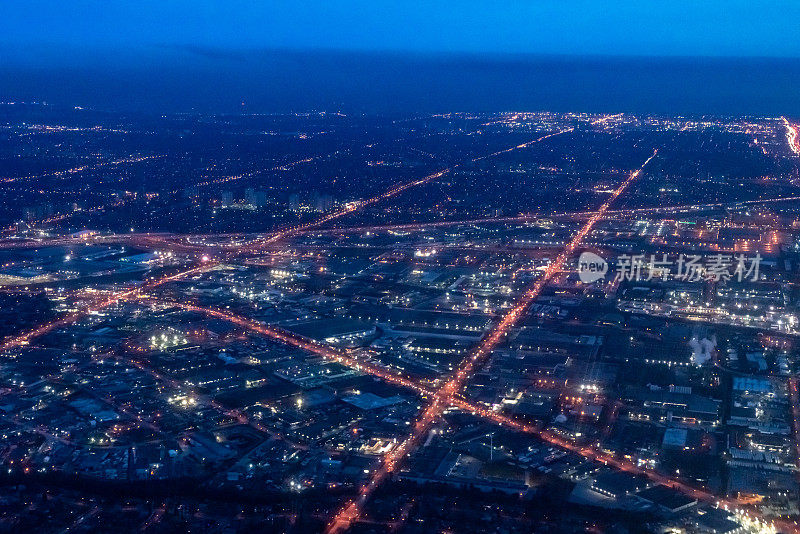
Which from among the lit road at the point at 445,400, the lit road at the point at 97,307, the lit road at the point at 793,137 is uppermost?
the lit road at the point at 793,137

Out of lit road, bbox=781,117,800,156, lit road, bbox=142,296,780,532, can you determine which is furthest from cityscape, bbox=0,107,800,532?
lit road, bbox=781,117,800,156

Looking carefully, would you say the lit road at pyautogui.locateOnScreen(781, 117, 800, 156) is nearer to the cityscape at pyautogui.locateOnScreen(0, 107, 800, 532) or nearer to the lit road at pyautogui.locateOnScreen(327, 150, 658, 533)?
the cityscape at pyautogui.locateOnScreen(0, 107, 800, 532)

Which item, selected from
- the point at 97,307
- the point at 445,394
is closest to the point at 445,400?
the point at 445,394

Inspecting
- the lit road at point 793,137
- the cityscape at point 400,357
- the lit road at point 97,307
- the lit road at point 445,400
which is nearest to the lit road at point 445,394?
the cityscape at point 400,357

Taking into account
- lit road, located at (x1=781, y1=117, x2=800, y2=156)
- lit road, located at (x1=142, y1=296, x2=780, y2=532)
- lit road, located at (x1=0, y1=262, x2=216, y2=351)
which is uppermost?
lit road, located at (x1=781, y1=117, x2=800, y2=156)

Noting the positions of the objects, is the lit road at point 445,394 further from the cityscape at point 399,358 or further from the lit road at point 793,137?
the lit road at point 793,137

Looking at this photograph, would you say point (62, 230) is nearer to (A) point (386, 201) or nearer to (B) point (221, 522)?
(A) point (386, 201)

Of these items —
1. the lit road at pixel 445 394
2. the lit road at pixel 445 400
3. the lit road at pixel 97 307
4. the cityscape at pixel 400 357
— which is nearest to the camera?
the lit road at pixel 445 394

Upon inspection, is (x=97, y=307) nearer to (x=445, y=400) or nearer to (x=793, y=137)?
(x=445, y=400)
